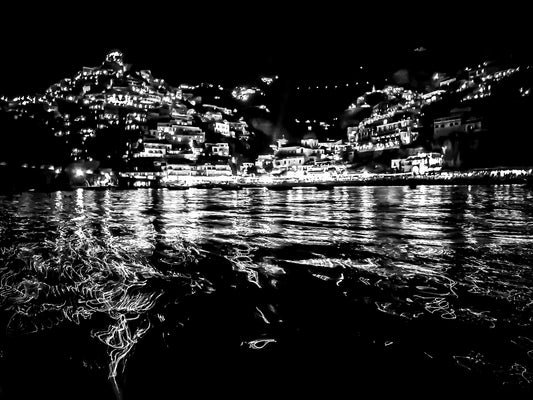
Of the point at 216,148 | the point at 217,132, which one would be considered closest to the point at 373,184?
the point at 216,148

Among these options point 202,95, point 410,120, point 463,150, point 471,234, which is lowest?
point 471,234

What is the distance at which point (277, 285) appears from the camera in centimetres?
549

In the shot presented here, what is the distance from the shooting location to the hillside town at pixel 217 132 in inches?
3258

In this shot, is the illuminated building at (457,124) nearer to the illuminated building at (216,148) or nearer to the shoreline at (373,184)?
the shoreline at (373,184)

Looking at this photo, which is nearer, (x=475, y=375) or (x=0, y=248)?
(x=475, y=375)

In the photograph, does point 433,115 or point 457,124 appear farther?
point 433,115

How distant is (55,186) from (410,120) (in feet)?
315

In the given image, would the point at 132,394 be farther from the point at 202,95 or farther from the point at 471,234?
the point at 202,95

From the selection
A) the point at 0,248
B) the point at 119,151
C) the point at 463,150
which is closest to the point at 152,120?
the point at 119,151

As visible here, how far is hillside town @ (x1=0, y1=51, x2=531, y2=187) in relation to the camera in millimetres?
82750

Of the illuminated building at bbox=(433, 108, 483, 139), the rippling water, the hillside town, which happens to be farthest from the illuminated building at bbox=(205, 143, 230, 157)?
the rippling water

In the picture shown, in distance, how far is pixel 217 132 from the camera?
117312mm

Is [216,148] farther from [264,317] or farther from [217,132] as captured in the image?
[264,317]

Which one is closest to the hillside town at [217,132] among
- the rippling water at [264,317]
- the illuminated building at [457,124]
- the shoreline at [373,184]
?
the illuminated building at [457,124]
